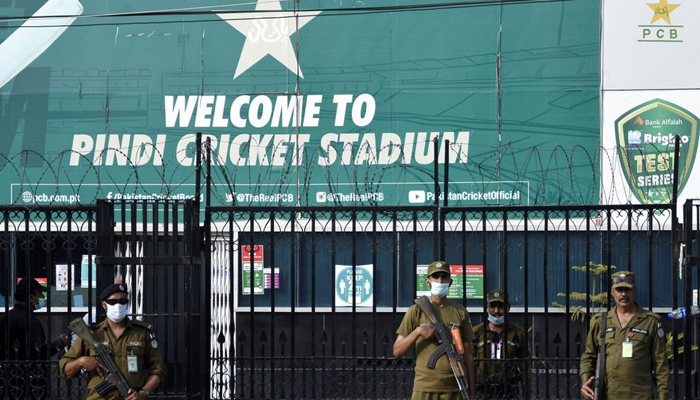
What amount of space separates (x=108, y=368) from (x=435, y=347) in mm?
2442

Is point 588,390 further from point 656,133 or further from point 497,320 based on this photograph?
point 656,133

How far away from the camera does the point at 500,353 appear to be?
934cm

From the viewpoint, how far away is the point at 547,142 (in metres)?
17.6

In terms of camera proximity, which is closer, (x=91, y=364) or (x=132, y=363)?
(x=91, y=364)

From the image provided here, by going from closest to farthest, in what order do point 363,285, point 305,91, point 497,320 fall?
point 497,320
point 363,285
point 305,91

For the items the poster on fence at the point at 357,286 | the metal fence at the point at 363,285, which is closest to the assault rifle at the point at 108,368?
the metal fence at the point at 363,285

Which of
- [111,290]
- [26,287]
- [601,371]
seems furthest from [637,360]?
[26,287]

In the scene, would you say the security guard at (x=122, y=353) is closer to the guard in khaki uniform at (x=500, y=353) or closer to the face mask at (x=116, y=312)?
the face mask at (x=116, y=312)

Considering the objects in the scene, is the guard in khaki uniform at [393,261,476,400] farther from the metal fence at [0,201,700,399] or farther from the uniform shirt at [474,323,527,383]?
the uniform shirt at [474,323,527,383]

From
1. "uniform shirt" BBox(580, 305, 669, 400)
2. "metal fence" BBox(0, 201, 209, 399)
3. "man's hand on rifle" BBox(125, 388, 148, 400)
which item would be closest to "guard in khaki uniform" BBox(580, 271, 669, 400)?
"uniform shirt" BBox(580, 305, 669, 400)

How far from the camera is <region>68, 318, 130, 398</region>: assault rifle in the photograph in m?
7.78

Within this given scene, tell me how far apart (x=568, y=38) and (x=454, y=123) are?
236 centimetres

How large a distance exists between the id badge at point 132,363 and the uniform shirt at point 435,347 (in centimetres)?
202

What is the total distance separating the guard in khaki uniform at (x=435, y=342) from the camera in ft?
26.4
